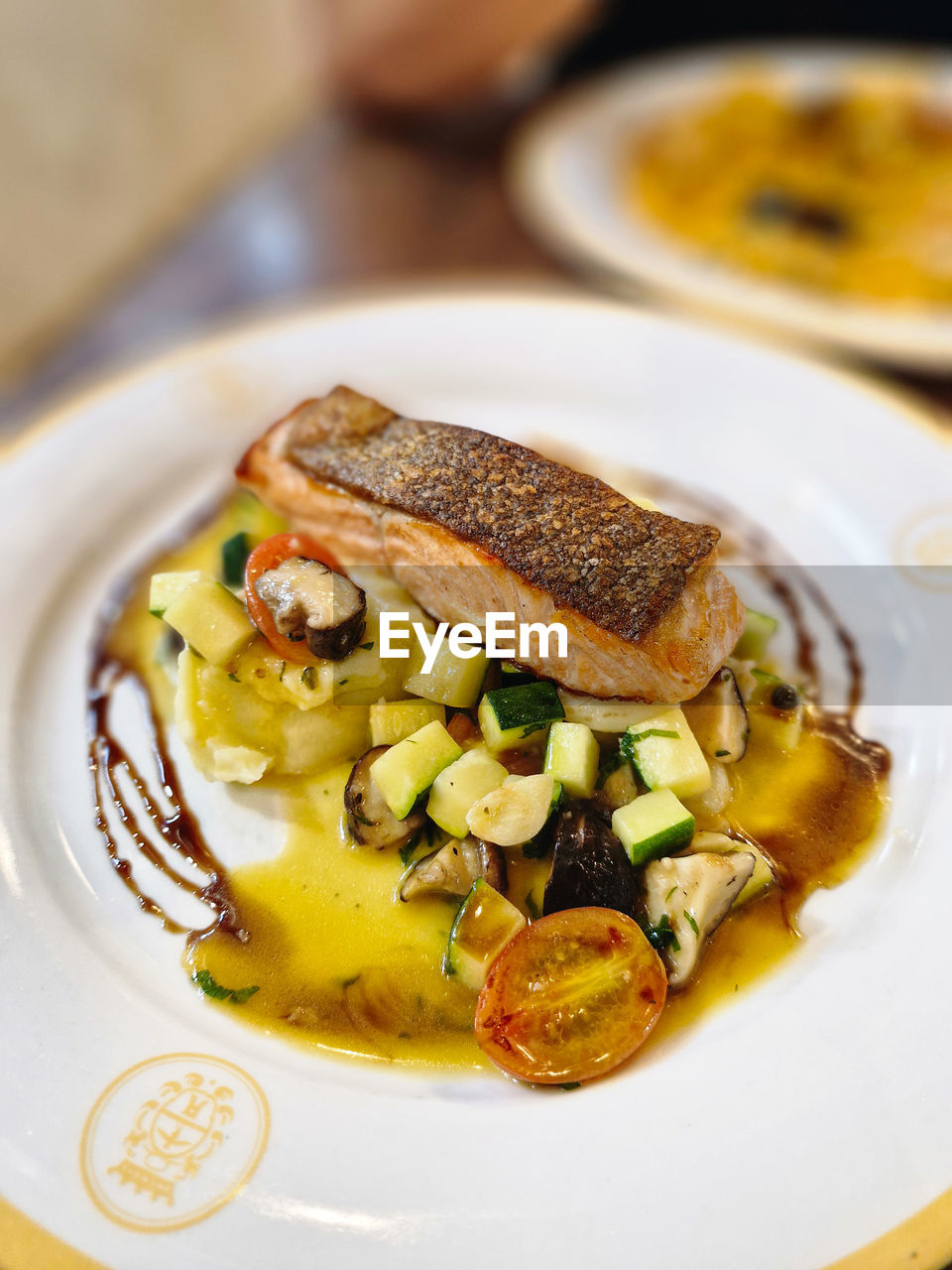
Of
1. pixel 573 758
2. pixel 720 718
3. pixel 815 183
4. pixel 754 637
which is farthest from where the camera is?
pixel 815 183

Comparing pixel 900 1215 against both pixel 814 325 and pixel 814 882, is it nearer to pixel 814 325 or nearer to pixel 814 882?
pixel 814 882

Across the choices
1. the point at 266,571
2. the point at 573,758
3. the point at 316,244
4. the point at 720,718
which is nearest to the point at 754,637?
the point at 720,718

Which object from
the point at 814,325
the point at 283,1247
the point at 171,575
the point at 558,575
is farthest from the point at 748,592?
the point at 283,1247

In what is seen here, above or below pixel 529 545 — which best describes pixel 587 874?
below

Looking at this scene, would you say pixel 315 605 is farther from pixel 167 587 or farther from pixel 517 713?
pixel 517 713

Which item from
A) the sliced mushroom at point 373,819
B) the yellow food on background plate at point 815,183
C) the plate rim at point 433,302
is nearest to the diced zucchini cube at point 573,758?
the sliced mushroom at point 373,819

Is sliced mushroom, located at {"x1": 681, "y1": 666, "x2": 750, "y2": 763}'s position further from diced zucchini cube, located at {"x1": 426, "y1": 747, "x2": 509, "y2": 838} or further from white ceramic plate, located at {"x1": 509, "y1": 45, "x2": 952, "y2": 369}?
white ceramic plate, located at {"x1": 509, "y1": 45, "x2": 952, "y2": 369}

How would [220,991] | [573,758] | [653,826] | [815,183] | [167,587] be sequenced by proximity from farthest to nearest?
[815,183]
[167,587]
[573,758]
[653,826]
[220,991]

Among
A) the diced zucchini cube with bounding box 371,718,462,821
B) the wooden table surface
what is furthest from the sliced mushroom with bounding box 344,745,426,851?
the wooden table surface
